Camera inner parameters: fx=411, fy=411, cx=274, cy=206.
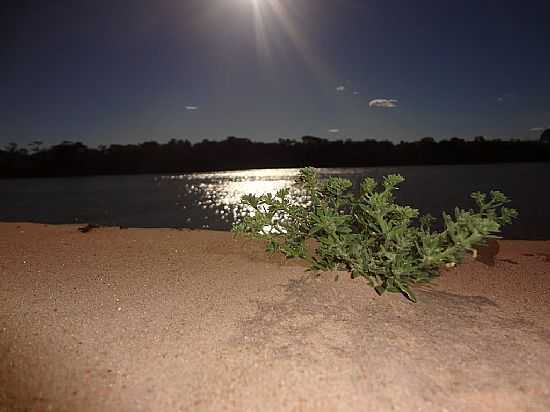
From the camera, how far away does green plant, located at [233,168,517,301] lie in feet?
11.0

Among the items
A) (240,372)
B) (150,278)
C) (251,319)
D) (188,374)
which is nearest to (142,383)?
(188,374)

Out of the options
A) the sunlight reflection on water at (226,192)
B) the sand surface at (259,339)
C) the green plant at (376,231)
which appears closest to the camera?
the sand surface at (259,339)

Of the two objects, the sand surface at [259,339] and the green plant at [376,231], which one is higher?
the green plant at [376,231]

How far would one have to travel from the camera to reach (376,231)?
150 inches

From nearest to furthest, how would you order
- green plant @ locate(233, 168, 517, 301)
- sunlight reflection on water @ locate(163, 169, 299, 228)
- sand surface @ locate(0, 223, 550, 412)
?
sand surface @ locate(0, 223, 550, 412), green plant @ locate(233, 168, 517, 301), sunlight reflection on water @ locate(163, 169, 299, 228)

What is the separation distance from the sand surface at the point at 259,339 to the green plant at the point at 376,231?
20cm

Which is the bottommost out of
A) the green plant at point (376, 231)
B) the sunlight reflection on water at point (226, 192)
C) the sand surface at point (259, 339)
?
the sunlight reflection on water at point (226, 192)

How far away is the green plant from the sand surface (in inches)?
8.0

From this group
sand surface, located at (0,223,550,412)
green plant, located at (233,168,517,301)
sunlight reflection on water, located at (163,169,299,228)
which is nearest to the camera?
sand surface, located at (0,223,550,412)

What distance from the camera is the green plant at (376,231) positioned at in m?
3.36

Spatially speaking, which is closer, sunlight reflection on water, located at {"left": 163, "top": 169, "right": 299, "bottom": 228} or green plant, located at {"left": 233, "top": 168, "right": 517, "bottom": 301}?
green plant, located at {"left": 233, "top": 168, "right": 517, "bottom": 301}

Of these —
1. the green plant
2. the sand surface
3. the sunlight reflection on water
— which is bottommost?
the sunlight reflection on water

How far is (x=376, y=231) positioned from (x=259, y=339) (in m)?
1.55

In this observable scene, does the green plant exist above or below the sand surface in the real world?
above
